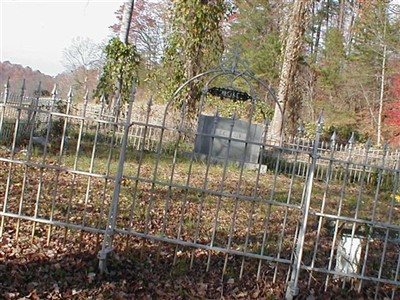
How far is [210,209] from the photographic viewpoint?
630 centimetres

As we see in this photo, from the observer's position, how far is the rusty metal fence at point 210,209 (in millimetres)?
3902

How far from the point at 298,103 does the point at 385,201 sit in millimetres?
6894

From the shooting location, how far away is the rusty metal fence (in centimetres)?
390

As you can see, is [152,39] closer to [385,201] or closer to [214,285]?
[385,201]

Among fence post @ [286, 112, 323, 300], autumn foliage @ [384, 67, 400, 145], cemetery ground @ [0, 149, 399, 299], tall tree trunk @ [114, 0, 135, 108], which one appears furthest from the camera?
autumn foliage @ [384, 67, 400, 145]

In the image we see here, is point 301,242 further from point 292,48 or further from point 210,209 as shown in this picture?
point 292,48

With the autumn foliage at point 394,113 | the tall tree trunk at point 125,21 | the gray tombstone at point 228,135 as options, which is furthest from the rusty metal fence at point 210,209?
the autumn foliage at point 394,113

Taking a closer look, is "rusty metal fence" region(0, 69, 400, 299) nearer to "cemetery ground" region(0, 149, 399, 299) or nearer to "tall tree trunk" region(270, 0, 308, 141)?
"cemetery ground" region(0, 149, 399, 299)

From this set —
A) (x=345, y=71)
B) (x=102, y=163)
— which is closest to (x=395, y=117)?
(x=345, y=71)

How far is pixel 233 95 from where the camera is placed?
8.07m

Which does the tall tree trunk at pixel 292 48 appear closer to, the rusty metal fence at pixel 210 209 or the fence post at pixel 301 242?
the rusty metal fence at pixel 210 209

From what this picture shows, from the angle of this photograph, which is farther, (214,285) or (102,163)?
(102,163)

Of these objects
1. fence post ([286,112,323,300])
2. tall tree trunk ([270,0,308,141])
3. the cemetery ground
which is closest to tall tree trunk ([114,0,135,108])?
tall tree trunk ([270,0,308,141])

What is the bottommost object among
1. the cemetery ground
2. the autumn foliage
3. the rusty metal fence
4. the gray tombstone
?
the cemetery ground
